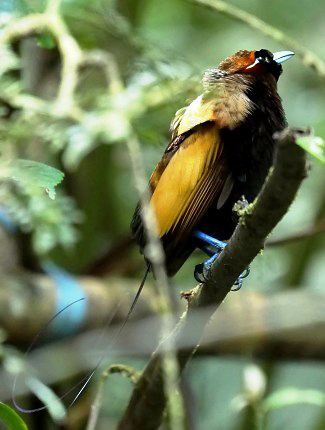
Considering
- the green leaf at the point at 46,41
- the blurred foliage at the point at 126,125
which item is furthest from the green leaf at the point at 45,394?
the green leaf at the point at 46,41

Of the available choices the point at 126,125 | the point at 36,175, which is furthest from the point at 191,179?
the point at 126,125

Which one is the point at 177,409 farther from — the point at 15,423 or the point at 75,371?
the point at 75,371

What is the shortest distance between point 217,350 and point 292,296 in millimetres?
279

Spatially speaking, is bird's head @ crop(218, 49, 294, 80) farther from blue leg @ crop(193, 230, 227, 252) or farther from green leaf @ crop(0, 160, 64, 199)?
green leaf @ crop(0, 160, 64, 199)

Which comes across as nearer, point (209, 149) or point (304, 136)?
point (304, 136)

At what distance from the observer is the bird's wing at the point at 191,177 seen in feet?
4.70

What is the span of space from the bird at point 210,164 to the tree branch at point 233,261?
10 centimetres

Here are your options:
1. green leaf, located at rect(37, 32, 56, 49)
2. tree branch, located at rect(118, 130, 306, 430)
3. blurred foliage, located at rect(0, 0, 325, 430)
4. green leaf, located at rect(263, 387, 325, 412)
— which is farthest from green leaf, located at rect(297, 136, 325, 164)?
green leaf, located at rect(37, 32, 56, 49)

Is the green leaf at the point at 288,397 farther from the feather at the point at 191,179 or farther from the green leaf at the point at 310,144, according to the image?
the green leaf at the point at 310,144

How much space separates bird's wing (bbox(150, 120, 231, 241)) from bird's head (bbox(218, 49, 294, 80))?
210 millimetres

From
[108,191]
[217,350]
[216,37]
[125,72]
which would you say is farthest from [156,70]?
[216,37]

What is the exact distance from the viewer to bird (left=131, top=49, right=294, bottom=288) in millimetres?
1438

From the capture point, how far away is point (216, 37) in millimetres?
3812

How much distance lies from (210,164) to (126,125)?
1.44 feet
